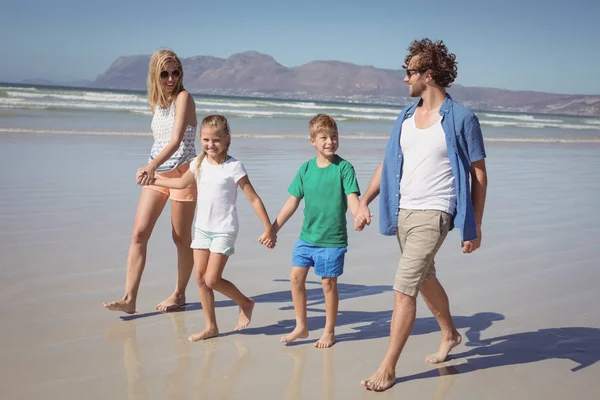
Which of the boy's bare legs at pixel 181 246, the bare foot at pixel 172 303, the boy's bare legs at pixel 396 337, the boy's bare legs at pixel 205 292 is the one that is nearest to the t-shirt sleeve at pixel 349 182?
the boy's bare legs at pixel 396 337

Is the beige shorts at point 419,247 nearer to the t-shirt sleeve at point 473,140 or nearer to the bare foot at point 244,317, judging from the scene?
the t-shirt sleeve at point 473,140

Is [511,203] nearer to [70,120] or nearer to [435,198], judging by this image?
[435,198]

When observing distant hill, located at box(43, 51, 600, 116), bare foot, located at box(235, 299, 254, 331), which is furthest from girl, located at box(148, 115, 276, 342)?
distant hill, located at box(43, 51, 600, 116)

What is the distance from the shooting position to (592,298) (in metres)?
5.26

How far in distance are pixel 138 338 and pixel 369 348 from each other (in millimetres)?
1396

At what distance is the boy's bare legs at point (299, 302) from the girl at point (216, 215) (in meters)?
0.24

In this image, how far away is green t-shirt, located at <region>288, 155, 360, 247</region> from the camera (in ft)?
13.4

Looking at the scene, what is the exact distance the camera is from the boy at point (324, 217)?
407 centimetres

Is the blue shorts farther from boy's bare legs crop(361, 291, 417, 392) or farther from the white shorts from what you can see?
boy's bare legs crop(361, 291, 417, 392)

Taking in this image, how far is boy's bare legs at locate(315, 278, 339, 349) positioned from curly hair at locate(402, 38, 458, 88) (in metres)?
1.35

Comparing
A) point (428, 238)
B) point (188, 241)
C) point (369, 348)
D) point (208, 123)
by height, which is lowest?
point (369, 348)

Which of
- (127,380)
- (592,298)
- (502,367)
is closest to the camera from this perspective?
(127,380)

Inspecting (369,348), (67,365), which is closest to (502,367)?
(369,348)

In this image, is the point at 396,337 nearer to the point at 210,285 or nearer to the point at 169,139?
the point at 210,285
